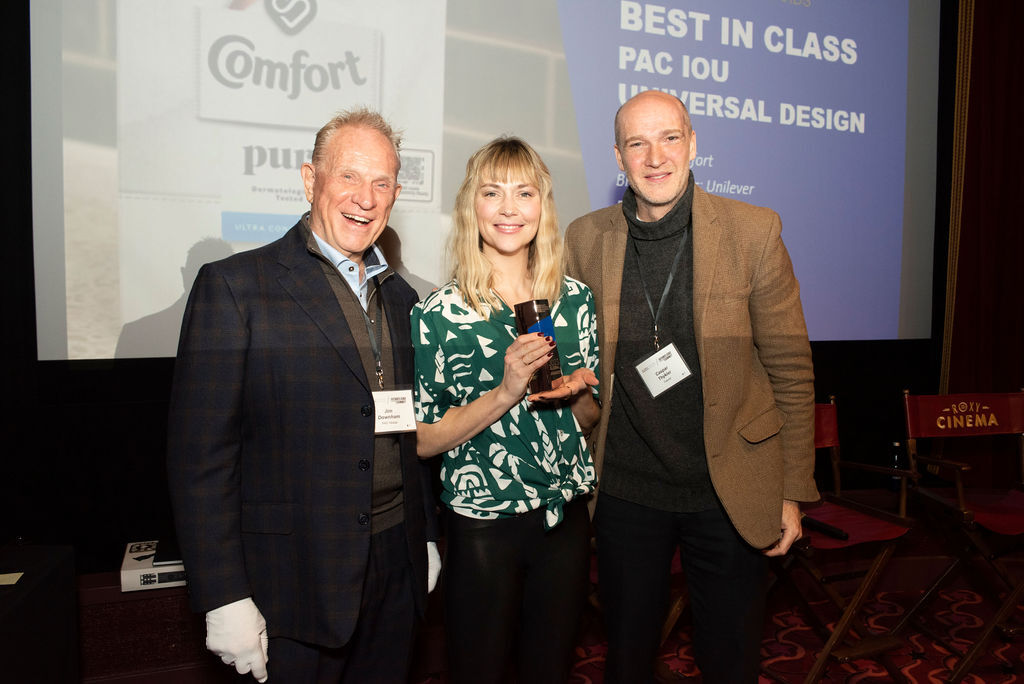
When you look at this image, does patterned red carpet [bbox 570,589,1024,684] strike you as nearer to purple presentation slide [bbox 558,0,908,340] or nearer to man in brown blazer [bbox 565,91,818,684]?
man in brown blazer [bbox 565,91,818,684]

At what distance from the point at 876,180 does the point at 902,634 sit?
91.8 inches

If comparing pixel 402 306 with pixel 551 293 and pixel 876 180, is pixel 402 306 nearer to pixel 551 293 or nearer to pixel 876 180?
pixel 551 293

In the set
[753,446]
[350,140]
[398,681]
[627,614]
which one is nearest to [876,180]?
[753,446]

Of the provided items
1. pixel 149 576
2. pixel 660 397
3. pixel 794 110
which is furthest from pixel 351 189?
pixel 794 110

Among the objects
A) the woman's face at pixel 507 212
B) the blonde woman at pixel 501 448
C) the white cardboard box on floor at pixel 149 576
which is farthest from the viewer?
the white cardboard box on floor at pixel 149 576

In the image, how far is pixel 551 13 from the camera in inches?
123

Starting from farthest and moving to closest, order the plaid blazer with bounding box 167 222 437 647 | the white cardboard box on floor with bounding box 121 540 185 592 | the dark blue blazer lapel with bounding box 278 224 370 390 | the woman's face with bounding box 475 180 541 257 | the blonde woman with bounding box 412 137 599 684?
the white cardboard box on floor with bounding box 121 540 185 592 → the woman's face with bounding box 475 180 541 257 → the blonde woman with bounding box 412 137 599 684 → the dark blue blazer lapel with bounding box 278 224 370 390 → the plaid blazer with bounding box 167 222 437 647

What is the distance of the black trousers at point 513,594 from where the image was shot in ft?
5.38

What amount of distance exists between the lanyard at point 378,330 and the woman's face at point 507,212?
1.10 ft

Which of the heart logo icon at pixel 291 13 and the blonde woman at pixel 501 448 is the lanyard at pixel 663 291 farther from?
the heart logo icon at pixel 291 13

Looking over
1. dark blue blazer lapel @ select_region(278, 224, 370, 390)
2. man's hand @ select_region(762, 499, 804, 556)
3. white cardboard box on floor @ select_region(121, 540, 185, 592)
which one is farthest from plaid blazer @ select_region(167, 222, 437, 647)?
white cardboard box on floor @ select_region(121, 540, 185, 592)

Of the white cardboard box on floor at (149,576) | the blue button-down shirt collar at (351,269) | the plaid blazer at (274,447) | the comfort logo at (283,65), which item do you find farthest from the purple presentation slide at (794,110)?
the white cardboard box on floor at (149,576)

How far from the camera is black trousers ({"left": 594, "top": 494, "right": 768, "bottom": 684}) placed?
5.81ft

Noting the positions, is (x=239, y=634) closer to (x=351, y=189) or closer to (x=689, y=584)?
(x=351, y=189)
